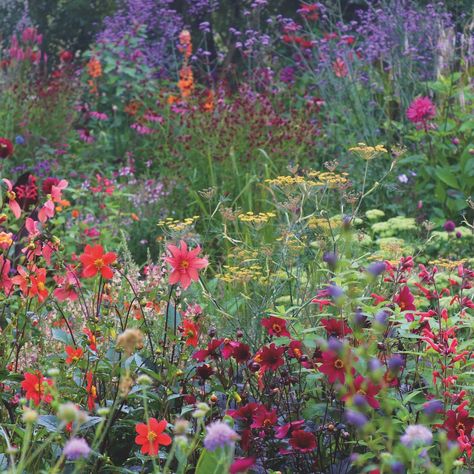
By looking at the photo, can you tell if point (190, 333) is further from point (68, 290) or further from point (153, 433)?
point (153, 433)

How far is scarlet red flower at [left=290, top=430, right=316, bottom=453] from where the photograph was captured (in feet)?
7.29

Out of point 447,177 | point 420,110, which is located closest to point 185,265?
point 420,110

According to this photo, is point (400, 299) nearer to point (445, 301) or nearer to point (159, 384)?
point (159, 384)

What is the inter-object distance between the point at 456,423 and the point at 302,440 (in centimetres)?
39

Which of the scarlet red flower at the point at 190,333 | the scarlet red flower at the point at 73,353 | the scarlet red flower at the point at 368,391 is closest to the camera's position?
the scarlet red flower at the point at 368,391

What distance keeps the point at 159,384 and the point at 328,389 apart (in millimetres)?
486

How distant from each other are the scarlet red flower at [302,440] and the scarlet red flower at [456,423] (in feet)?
1.10

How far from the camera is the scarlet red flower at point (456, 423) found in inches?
86.9

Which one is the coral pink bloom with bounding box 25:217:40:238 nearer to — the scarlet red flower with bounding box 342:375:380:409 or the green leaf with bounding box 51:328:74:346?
the green leaf with bounding box 51:328:74:346

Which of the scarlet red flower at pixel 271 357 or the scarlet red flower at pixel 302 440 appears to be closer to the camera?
the scarlet red flower at pixel 302 440

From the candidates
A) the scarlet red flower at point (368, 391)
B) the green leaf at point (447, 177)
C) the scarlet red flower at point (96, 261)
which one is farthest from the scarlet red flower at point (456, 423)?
the green leaf at point (447, 177)

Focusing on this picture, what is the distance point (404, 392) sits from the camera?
8.34ft

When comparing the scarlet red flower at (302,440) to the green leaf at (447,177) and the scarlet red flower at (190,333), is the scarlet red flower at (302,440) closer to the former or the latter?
the scarlet red flower at (190,333)

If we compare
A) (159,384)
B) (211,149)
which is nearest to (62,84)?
(211,149)
